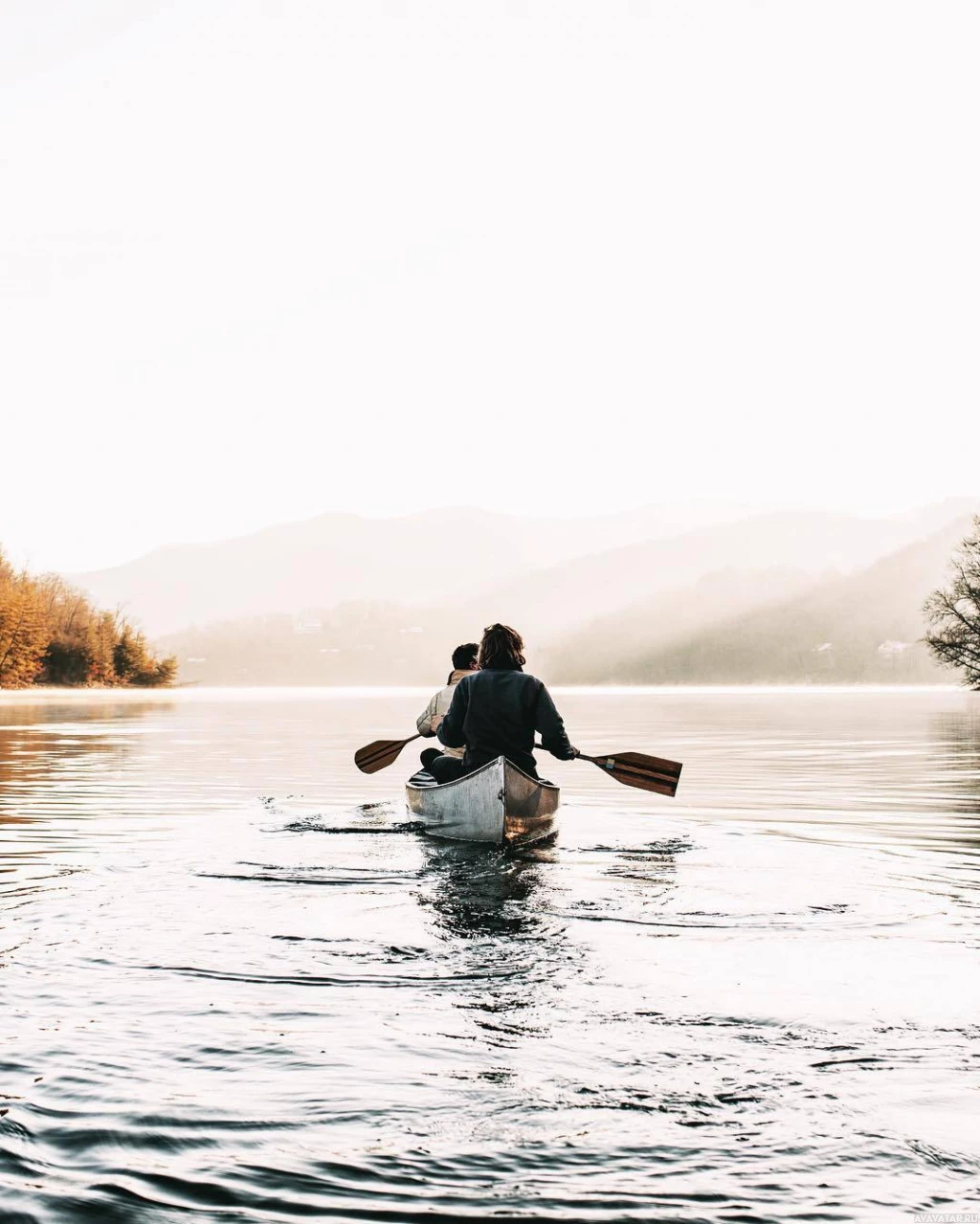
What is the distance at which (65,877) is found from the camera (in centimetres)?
1201

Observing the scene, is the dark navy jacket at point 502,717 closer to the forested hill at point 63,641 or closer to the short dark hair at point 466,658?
the short dark hair at point 466,658

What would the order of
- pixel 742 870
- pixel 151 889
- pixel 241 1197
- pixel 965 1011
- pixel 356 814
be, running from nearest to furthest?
1. pixel 241 1197
2. pixel 965 1011
3. pixel 151 889
4. pixel 742 870
5. pixel 356 814

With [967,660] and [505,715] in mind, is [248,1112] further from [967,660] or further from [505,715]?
[967,660]

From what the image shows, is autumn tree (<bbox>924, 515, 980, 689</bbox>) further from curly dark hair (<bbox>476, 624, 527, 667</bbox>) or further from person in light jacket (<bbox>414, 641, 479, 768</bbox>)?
curly dark hair (<bbox>476, 624, 527, 667</bbox>)

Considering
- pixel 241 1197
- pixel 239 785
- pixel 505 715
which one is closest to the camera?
pixel 241 1197

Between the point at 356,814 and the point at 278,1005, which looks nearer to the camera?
the point at 278,1005

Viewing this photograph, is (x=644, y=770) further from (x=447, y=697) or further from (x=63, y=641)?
(x=63, y=641)

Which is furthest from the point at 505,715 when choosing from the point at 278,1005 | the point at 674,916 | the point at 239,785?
the point at 239,785

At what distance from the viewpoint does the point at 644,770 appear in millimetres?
17484

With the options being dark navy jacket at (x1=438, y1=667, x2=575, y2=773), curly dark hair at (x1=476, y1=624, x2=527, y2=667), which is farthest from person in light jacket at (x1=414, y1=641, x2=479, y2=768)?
curly dark hair at (x1=476, y1=624, x2=527, y2=667)

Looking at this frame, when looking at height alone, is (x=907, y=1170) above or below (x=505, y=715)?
below

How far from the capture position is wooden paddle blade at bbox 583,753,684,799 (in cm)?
1734

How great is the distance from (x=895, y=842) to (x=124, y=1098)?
11.7m

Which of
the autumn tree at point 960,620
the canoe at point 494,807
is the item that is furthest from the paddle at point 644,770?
the autumn tree at point 960,620
